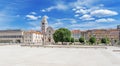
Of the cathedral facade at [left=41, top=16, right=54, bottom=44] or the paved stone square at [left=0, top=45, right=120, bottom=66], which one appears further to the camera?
the cathedral facade at [left=41, top=16, right=54, bottom=44]

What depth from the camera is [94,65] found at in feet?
48.7

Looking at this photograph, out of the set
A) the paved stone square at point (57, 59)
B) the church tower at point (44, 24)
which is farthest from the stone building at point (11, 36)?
the paved stone square at point (57, 59)

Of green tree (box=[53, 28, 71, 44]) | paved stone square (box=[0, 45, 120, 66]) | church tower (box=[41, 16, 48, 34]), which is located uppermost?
church tower (box=[41, 16, 48, 34])

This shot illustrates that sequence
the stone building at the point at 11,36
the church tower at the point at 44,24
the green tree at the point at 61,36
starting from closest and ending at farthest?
the green tree at the point at 61,36
the church tower at the point at 44,24
the stone building at the point at 11,36

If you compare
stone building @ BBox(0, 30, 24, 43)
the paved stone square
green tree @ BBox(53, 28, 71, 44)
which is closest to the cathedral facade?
stone building @ BBox(0, 30, 24, 43)

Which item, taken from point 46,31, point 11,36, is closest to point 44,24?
point 46,31

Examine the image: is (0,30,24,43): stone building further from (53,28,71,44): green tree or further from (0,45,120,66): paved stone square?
(0,45,120,66): paved stone square

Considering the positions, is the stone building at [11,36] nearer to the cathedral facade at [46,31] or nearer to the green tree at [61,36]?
the cathedral facade at [46,31]

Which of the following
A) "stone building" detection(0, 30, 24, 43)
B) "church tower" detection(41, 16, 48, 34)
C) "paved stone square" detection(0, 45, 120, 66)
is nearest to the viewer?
"paved stone square" detection(0, 45, 120, 66)

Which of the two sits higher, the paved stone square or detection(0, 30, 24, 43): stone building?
detection(0, 30, 24, 43): stone building

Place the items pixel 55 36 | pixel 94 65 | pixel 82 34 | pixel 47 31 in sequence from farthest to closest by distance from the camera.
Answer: pixel 82 34
pixel 47 31
pixel 55 36
pixel 94 65

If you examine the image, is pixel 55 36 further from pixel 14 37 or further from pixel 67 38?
pixel 14 37

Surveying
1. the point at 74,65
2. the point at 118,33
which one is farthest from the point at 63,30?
the point at 74,65

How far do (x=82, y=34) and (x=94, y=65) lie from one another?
392ft
